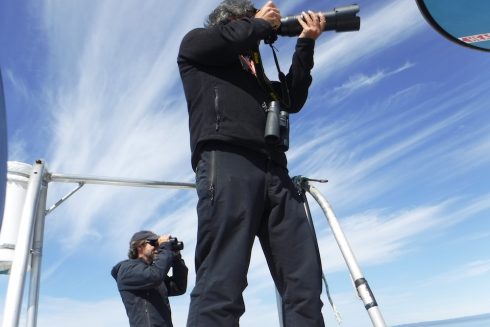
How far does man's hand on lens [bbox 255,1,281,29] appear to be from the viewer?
2.44m

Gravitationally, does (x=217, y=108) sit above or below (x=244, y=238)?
above

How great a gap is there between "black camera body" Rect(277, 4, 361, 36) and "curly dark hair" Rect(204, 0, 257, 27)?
238 mm

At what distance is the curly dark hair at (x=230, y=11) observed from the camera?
2598 millimetres

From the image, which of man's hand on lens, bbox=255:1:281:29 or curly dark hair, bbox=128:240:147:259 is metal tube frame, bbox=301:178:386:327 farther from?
curly dark hair, bbox=128:240:147:259

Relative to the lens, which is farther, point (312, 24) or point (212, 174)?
point (312, 24)

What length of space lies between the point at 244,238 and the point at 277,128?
59 cm

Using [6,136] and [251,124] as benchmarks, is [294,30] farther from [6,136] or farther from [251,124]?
[6,136]

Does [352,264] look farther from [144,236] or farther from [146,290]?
[144,236]

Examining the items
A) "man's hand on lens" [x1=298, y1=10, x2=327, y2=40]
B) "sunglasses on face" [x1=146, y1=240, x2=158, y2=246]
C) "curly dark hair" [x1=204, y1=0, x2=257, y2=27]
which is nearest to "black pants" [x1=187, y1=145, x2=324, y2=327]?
"man's hand on lens" [x1=298, y1=10, x2=327, y2=40]

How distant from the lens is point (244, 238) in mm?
1950

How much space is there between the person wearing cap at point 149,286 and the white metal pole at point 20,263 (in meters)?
1.49

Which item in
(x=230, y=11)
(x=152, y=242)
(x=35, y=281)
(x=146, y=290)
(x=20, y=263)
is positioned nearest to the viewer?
(x=20, y=263)

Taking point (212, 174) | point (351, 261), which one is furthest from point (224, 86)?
point (351, 261)

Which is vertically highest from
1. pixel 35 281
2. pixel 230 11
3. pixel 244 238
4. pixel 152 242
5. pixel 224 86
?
pixel 230 11
